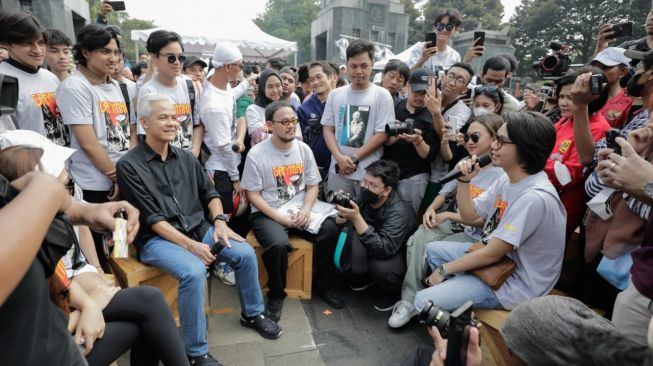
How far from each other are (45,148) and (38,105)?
4.55ft

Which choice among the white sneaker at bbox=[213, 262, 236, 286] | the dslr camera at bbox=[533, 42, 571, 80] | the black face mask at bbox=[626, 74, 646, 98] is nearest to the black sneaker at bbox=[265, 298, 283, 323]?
the white sneaker at bbox=[213, 262, 236, 286]

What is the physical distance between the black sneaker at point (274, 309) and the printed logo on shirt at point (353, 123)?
5.27 feet

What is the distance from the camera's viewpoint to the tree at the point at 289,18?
58344 millimetres

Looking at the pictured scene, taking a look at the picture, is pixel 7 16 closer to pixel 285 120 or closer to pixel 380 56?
pixel 285 120

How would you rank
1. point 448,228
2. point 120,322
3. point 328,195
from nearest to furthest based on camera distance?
point 120,322, point 448,228, point 328,195

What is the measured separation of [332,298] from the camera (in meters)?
3.31

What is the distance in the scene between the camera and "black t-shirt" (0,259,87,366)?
3.00ft

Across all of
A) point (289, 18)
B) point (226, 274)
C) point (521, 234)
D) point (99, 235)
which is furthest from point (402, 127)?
point (289, 18)

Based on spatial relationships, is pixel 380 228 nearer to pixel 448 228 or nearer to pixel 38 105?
pixel 448 228

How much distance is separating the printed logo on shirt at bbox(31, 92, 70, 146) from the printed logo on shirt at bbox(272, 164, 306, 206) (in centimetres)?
167

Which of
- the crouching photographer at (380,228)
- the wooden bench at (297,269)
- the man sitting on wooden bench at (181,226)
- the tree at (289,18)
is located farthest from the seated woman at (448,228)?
the tree at (289,18)

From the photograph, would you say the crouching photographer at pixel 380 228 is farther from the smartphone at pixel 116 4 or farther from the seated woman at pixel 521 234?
the smartphone at pixel 116 4

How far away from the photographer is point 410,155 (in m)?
3.53

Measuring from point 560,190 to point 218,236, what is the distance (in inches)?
100
